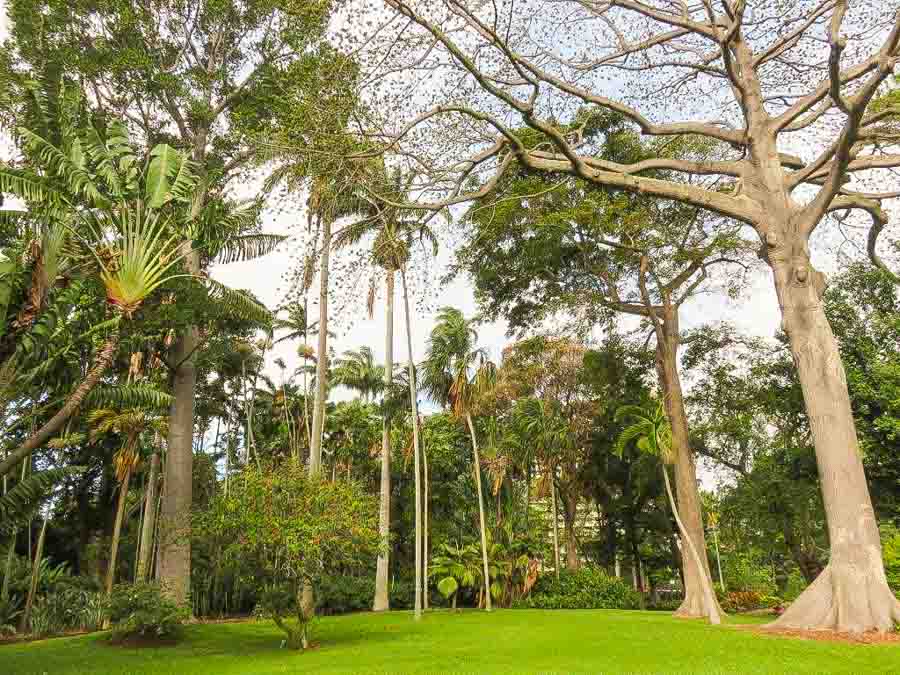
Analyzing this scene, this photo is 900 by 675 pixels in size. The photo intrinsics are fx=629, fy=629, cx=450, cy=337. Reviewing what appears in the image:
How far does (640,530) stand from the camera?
114ft

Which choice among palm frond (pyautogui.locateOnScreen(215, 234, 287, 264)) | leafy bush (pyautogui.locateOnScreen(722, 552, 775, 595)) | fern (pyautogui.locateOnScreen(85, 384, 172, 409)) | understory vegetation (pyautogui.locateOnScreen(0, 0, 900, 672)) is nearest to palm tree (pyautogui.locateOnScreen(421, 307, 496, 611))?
understory vegetation (pyautogui.locateOnScreen(0, 0, 900, 672))

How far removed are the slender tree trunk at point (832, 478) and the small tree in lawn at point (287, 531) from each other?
28.0ft

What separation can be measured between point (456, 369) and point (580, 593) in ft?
36.1

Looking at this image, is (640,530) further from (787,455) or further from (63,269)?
(63,269)

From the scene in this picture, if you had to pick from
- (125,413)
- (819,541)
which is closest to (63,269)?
(125,413)

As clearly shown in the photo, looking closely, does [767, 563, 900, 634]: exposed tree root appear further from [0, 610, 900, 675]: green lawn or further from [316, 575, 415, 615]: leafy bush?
[316, 575, 415, 615]: leafy bush

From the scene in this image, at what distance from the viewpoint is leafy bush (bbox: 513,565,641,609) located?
2661cm

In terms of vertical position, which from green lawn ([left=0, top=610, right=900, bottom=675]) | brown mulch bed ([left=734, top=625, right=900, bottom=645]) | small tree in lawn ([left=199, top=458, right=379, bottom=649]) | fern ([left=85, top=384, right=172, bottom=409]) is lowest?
A: green lawn ([left=0, top=610, right=900, bottom=675])

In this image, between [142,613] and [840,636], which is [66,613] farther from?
[840,636]

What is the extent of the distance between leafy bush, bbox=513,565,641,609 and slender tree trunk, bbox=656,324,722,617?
8.25 metres

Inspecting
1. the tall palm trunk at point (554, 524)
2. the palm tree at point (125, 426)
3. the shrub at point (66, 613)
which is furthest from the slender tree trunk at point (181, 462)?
the tall palm trunk at point (554, 524)

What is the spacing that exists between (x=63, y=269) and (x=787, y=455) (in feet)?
78.3

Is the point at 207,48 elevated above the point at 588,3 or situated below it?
above

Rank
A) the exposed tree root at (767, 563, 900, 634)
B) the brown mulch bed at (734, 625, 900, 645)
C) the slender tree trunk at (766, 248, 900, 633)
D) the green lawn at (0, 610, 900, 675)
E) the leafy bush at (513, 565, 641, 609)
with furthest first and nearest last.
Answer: the leafy bush at (513, 565, 641, 609), the slender tree trunk at (766, 248, 900, 633), the exposed tree root at (767, 563, 900, 634), the brown mulch bed at (734, 625, 900, 645), the green lawn at (0, 610, 900, 675)
